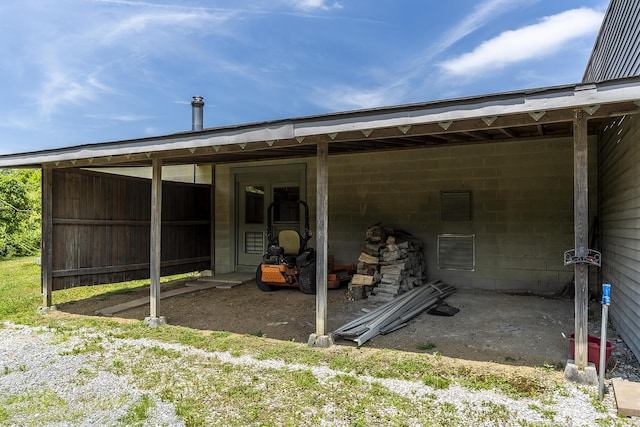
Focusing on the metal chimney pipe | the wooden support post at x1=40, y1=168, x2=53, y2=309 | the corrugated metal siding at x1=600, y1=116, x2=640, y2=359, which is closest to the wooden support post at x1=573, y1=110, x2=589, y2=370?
the corrugated metal siding at x1=600, y1=116, x2=640, y2=359

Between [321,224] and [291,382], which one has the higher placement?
[321,224]

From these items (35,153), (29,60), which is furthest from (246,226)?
(29,60)

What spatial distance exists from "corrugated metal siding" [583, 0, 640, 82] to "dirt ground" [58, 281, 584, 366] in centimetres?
289

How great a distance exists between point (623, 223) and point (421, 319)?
2.44 meters

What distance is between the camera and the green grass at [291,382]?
2.62 meters

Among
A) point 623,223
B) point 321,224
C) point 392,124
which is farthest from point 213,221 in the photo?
point 623,223

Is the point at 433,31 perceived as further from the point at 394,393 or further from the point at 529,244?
the point at 394,393

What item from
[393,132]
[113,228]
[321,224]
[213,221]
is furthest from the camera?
[213,221]

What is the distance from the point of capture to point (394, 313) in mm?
4945

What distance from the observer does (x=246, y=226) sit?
8930mm

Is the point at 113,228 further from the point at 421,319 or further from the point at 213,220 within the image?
the point at 421,319

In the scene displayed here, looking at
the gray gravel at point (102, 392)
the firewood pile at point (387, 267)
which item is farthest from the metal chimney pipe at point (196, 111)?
the gray gravel at point (102, 392)

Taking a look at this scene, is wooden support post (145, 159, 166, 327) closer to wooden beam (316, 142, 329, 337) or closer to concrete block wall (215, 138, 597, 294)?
wooden beam (316, 142, 329, 337)

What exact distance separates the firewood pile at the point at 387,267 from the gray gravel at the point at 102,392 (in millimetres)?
2803
